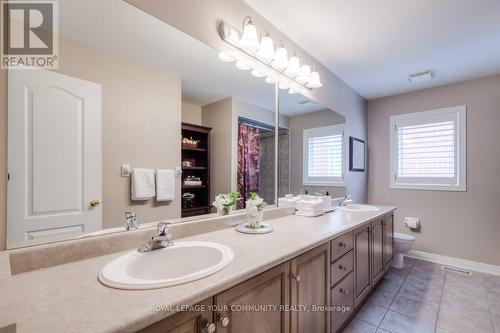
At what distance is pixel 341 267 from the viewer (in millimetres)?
1526

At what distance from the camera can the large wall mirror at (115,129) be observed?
86cm

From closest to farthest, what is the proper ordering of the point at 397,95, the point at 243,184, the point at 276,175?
the point at 243,184
the point at 276,175
the point at 397,95

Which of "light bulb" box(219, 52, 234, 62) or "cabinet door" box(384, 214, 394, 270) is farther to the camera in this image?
"cabinet door" box(384, 214, 394, 270)

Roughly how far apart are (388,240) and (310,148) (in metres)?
1.30

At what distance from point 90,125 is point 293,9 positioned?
60.6 inches

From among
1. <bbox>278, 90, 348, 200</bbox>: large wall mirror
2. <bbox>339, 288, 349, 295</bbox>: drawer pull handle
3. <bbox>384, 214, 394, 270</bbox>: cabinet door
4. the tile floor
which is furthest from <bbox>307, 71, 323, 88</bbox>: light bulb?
the tile floor

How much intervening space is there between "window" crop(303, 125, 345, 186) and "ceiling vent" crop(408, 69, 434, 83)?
0.98 m

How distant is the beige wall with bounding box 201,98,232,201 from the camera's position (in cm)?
153

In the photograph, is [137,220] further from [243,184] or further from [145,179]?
[243,184]

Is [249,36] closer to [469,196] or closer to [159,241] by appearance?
[159,241]

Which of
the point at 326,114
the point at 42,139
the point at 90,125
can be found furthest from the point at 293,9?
the point at 42,139

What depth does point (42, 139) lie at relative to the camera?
0.87 m

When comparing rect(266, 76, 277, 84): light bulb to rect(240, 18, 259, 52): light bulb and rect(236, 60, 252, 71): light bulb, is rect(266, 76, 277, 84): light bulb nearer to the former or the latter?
rect(236, 60, 252, 71): light bulb

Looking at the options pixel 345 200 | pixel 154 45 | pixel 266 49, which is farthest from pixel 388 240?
pixel 154 45
